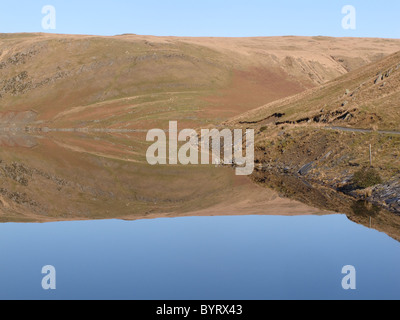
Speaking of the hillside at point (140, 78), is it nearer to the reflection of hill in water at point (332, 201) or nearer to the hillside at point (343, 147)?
the hillside at point (343, 147)

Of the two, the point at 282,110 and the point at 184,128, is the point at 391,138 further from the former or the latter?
the point at 184,128

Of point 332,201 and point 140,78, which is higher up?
point 140,78

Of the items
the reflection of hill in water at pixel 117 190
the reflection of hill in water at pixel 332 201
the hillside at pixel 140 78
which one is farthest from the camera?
the hillside at pixel 140 78

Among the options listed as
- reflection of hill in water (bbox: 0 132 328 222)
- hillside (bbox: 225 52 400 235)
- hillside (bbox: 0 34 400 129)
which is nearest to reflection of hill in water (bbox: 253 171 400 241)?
hillside (bbox: 225 52 400 235)

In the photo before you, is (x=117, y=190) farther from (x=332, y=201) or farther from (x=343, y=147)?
(x=343, y=147)

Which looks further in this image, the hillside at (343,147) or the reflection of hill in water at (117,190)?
the reflection of hill in water at (117,190)

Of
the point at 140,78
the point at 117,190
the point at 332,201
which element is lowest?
the point at 332,201

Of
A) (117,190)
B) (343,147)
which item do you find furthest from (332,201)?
(117,190)

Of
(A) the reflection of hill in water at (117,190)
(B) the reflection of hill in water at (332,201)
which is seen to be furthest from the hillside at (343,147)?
(A) the reflection of hill in water at (117,190)

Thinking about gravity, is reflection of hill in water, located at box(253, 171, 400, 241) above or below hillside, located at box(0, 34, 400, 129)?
below

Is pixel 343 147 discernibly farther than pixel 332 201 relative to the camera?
Yes

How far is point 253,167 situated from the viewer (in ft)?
192

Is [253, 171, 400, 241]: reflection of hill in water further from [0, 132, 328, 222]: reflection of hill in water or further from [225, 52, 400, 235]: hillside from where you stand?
[0, 132, 328, 222]: reflection of hill in water
